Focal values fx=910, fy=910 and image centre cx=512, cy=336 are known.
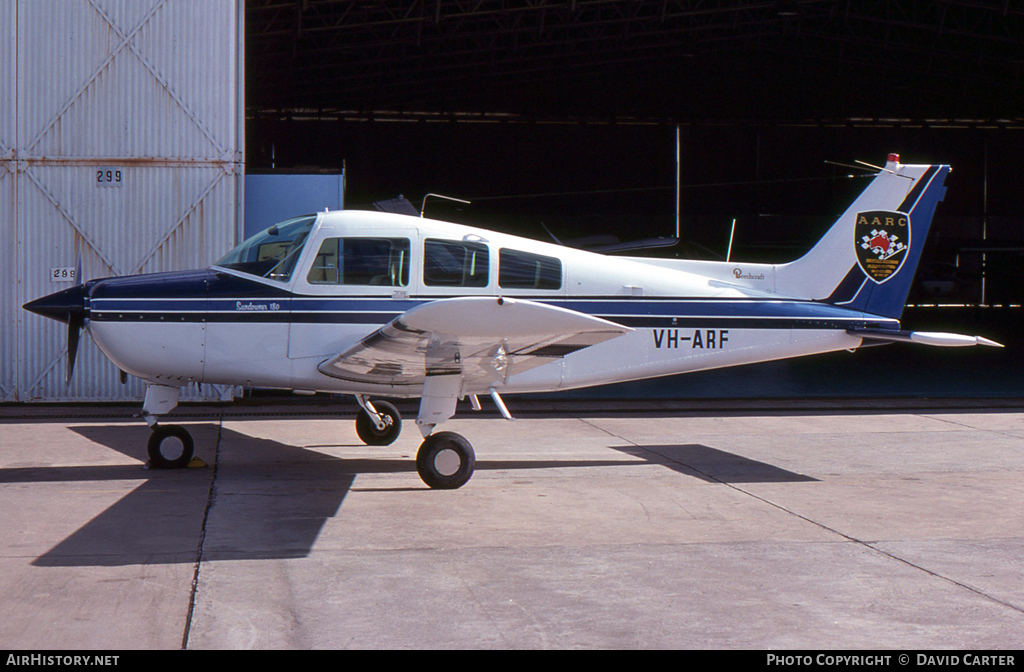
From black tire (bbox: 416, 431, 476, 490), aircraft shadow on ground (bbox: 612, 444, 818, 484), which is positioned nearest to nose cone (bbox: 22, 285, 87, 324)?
black tire (bbox: 416, 431, 476, 490)

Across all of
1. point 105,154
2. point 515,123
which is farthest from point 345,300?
point 515,123

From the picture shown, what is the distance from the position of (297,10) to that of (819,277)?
1562 centimetres

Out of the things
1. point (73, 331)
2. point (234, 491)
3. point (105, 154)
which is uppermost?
point (105, 154)

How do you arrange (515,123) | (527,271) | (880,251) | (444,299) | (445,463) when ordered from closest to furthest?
(444,299)
(445,463)
(527,271)
(880,251)
(515,123)

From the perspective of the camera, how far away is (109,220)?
40.9ft

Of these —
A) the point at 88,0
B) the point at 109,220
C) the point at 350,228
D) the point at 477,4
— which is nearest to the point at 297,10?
the point at 477,4

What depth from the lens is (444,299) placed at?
23.1 ft

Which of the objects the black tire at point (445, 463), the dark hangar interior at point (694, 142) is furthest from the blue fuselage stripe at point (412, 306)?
the dark hangar interior at point (694, 142)

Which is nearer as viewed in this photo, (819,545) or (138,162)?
(819,545)

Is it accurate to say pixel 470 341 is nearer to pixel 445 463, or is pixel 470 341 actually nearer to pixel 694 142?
pixel 445 463

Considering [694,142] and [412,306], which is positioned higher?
[694,142]

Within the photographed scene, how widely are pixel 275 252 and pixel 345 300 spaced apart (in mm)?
775
